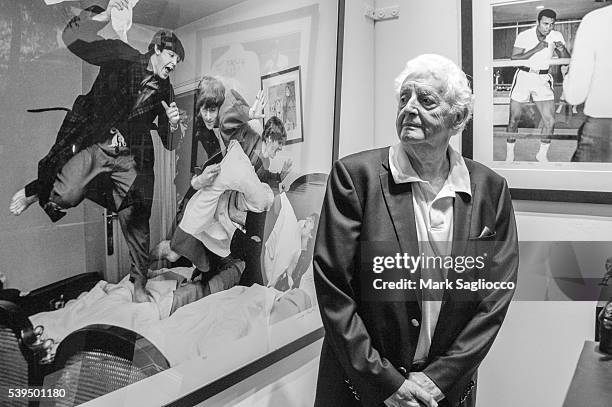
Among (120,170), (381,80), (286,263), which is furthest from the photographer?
(381,80)

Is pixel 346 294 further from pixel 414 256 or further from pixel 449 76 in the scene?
pixel 449 76

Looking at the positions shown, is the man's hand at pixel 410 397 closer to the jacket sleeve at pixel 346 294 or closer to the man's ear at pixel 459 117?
the jacket sleeve at pixel 346 294

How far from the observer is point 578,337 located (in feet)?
5.64

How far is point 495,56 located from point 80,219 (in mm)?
1361

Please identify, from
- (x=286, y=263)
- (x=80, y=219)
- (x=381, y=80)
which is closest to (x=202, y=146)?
(x=80, y=219)

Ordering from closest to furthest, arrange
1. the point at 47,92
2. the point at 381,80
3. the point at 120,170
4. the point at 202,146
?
the point at 47,92, the point at 120,170, the point at 202,146, the point at 381,80

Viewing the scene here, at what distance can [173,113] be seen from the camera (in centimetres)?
114

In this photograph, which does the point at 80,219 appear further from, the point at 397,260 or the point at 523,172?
the point at 523,172

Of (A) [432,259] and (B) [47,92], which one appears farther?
(A) [432,259]

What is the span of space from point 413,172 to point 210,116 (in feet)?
1.58

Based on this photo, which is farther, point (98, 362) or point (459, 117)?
point (459, 117)

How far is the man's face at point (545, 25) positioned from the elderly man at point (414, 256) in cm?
57

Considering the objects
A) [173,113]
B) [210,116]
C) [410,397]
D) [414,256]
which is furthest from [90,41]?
[410,397]

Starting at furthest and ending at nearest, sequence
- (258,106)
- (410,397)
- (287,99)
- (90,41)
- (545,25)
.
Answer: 1. (545,25)
2. (287,99)
3. (258,106)
4. (410,397)
5. (90,41)
